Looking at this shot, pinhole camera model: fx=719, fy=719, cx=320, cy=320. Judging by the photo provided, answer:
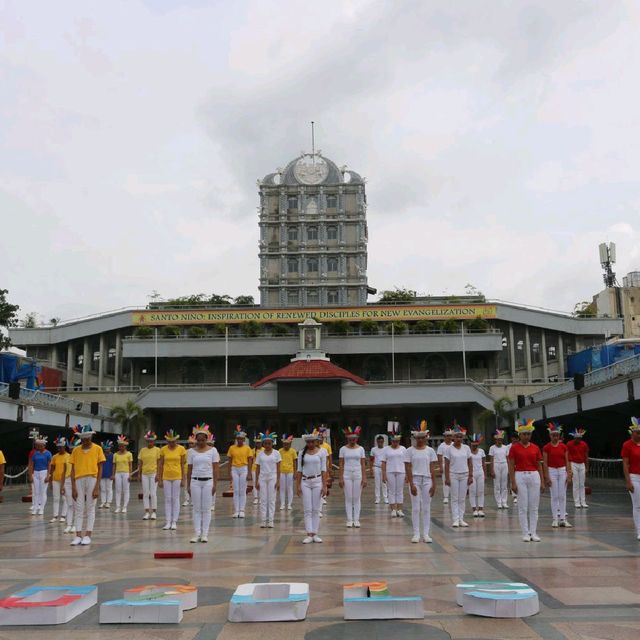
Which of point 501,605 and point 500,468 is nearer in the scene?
point 501,605

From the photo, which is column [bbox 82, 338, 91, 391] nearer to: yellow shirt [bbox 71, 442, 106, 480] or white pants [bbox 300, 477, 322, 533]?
yellow shirt [bbox 71, 442, 106, 480]

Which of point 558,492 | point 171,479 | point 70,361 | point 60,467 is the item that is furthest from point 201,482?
point 70,361

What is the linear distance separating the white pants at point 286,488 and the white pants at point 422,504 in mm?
4678

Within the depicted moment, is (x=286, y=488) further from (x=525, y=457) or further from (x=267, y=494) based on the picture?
(x=525, y=457)

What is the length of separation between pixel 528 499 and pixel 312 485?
357cm

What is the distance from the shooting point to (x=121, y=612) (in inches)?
246

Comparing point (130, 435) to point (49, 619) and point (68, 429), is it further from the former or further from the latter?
point (49, 619)

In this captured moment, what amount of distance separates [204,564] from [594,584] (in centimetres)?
478

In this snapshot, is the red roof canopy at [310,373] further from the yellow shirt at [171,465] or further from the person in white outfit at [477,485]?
the yellow shirt at [171,465]

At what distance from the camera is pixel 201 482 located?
1177 cm

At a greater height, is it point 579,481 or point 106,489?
point 579,481

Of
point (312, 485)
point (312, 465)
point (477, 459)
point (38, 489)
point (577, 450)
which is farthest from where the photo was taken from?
point (577, 450)

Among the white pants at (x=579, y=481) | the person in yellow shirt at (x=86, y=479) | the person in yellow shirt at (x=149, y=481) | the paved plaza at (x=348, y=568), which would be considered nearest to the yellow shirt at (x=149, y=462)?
the person in yellow shirt at (x=149, y=481)

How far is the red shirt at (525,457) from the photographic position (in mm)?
12031
